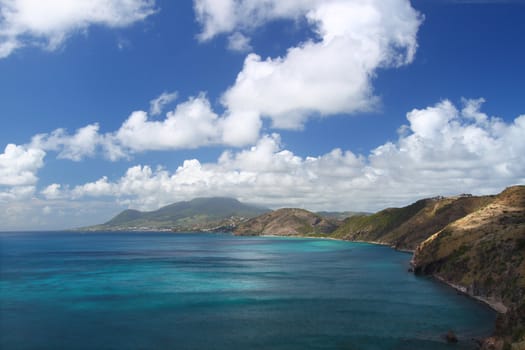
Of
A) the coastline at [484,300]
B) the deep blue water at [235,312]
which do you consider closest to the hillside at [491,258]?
the coastline at [484,300]

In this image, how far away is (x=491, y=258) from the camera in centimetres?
11906

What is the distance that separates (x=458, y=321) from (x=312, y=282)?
2341 inches

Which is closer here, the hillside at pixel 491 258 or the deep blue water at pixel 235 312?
the deep blue water at pixel 235 312

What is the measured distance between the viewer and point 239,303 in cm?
10494

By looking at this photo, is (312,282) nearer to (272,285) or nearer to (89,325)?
(272,285)

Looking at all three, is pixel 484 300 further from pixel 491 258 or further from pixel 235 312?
pixel 235 312

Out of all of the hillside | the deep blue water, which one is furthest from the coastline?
the deep blue water

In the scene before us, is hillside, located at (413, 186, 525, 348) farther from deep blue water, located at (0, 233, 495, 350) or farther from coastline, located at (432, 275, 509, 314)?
deep blue water, located at (0, 233, 495, 350)

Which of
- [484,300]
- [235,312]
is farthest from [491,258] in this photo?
[235,312]

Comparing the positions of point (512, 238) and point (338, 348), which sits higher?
point (512, 238)

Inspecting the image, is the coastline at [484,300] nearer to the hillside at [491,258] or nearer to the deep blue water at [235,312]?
the hillside at [491,258]

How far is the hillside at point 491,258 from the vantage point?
88.6 m

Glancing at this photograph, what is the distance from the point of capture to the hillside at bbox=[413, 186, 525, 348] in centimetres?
8861

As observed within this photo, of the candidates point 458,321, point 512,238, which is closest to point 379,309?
point 458,321
